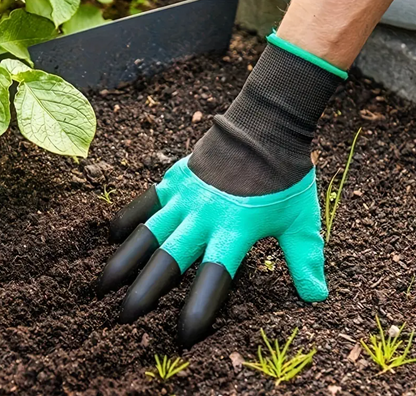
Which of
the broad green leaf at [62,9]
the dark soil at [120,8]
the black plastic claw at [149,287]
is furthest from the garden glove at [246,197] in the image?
the dark soil at [120,8]

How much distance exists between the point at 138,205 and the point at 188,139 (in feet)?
1.56

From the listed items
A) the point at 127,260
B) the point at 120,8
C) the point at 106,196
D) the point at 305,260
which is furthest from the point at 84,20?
the point at 305,260

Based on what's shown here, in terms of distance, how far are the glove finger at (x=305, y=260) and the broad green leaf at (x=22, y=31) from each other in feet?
2.55

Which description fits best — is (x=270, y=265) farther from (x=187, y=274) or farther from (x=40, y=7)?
(x=40, y=7)

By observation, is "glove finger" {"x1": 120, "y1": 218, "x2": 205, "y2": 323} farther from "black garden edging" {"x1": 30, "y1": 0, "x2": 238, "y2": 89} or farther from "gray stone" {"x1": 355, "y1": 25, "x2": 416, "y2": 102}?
"gray stone" {"x1": 355, "y1": 25, "x2": 416, "y2": 102}

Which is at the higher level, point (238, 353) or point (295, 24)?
point (295, 24)

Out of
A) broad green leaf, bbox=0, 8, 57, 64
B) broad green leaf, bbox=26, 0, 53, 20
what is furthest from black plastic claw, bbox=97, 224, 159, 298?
broad green leaf, bbox=26, 0, 53, 20

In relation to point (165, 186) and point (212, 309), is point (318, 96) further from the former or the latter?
point (212, 309)

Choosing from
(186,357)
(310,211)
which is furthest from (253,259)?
(186,357)

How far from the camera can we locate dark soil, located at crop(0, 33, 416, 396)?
3.29ft

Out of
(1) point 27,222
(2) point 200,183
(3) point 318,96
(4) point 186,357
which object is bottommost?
(1) point 27,222

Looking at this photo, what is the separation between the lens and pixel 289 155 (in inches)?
45.0

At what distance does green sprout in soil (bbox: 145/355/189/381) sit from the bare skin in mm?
621

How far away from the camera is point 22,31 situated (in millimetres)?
1460
